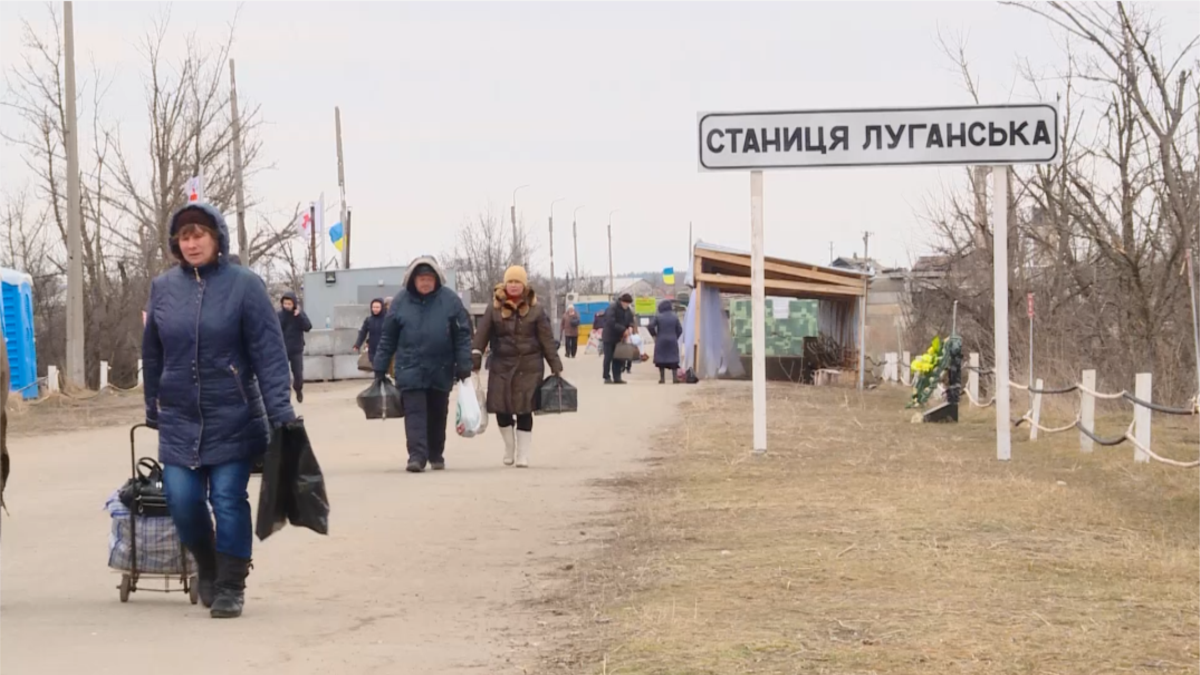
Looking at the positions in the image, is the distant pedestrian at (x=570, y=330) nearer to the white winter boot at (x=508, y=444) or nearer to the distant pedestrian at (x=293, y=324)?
the distant pedestrian at (x=293, y=324)

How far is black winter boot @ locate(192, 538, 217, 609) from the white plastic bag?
7.20 metres

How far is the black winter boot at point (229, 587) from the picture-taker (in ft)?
24.7

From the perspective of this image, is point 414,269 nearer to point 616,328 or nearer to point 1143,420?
point 1143,420

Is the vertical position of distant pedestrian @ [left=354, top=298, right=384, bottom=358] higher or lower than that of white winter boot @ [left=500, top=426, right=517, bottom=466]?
higher

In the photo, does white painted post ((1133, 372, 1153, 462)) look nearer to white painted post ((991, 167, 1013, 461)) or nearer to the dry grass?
the dry grass

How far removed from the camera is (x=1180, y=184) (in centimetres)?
1992

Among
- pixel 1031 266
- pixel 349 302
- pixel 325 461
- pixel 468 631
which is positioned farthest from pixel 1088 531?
pixel 349 302

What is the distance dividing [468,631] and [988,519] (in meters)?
4.61

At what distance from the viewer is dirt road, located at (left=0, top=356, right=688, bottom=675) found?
22.1 ft

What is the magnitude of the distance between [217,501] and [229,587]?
380 millimetres

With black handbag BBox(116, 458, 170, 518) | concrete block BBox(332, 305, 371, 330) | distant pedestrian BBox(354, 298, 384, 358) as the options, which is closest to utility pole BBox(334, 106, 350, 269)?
concrete block BBox(332, 305, 371, 330)

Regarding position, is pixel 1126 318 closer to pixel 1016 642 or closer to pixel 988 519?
pixel 988 519

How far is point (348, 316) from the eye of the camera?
39.1 meters

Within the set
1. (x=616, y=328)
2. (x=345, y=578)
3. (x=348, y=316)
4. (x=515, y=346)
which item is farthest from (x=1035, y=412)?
(x=348, y=316)
